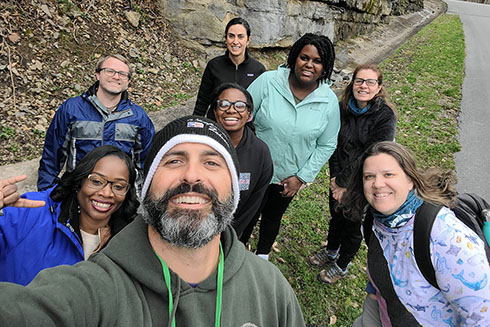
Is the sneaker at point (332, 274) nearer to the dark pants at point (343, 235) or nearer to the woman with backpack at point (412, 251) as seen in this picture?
the dark pants at point (343, 235)

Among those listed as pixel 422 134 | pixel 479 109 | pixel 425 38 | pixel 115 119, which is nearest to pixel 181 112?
pixel 115 119

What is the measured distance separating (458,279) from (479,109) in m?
9.09

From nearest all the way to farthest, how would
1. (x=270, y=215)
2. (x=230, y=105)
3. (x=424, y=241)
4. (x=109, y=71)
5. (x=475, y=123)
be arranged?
(x=424, y=241) → (x=230, y=105) → (x=109, y=71) → (x=270, y=215) → (x=475, y=123)

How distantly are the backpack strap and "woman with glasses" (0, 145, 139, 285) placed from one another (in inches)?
79.6

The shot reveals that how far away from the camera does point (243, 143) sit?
2738mm

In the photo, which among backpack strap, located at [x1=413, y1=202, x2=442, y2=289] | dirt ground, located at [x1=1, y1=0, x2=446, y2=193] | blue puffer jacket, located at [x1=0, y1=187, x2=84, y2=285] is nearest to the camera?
backpack strap, located at [x1=413, y1=202, x2=442, y2=289]

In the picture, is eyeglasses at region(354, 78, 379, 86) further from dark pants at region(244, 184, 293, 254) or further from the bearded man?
the bearded man

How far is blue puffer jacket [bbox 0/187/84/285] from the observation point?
6.56 feet

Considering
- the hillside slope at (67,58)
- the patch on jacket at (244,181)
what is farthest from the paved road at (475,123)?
the hillside slope at (67,58)

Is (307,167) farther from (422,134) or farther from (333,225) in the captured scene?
(422,134)

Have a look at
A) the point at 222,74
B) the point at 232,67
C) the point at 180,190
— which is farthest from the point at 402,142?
the point at 180,190

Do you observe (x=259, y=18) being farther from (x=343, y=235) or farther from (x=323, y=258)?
(x=343, y=235)

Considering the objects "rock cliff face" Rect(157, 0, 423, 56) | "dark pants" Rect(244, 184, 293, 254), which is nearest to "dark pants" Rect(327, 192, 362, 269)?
"dark pants" Rect(244, 184, 293, 254)

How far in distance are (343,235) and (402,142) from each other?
444 centimetres
